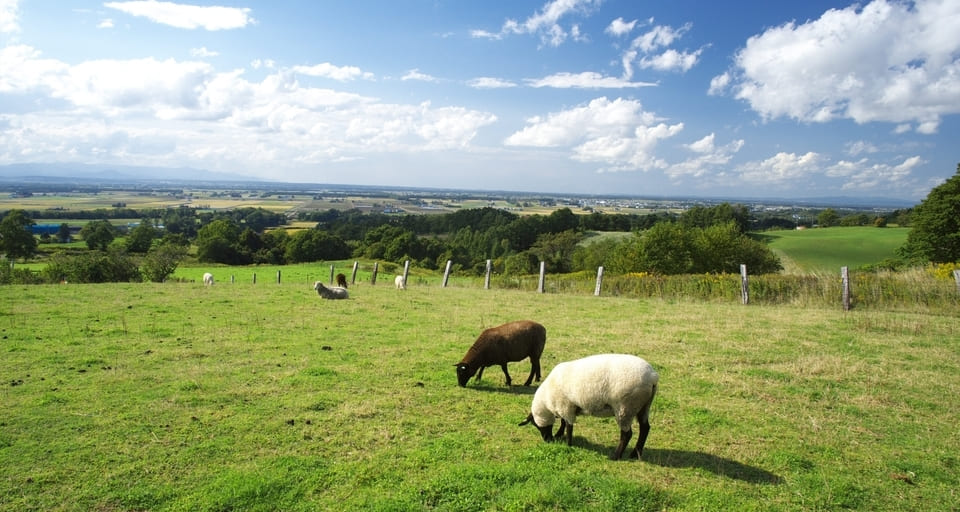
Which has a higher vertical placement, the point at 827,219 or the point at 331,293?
the point at 827,219

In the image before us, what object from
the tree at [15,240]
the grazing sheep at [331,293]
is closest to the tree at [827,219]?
the grazing sheep at [331,293]

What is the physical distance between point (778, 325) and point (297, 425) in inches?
585

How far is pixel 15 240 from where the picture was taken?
6222 centimetres

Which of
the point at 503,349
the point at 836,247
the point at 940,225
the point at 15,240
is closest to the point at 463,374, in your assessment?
the point at 503,349

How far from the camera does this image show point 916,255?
4291cm

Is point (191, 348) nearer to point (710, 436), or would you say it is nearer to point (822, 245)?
point (710, 436)

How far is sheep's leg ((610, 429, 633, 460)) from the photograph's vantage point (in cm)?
667

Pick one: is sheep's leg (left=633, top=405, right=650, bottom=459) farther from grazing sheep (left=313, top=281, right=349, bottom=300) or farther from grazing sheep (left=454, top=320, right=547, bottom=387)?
grazing sheep (left=313, top=281, right=349, bottom=300)

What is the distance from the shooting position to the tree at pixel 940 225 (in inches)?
1560

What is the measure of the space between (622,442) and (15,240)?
82.4 metres

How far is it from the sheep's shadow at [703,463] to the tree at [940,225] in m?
47.3

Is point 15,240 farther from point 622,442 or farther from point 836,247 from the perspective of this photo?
point 836,247

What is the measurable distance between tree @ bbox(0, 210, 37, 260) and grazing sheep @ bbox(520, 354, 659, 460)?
7847 cm

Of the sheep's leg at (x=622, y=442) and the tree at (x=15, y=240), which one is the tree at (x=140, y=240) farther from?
the sheep's leg at (x=622, y=442)
